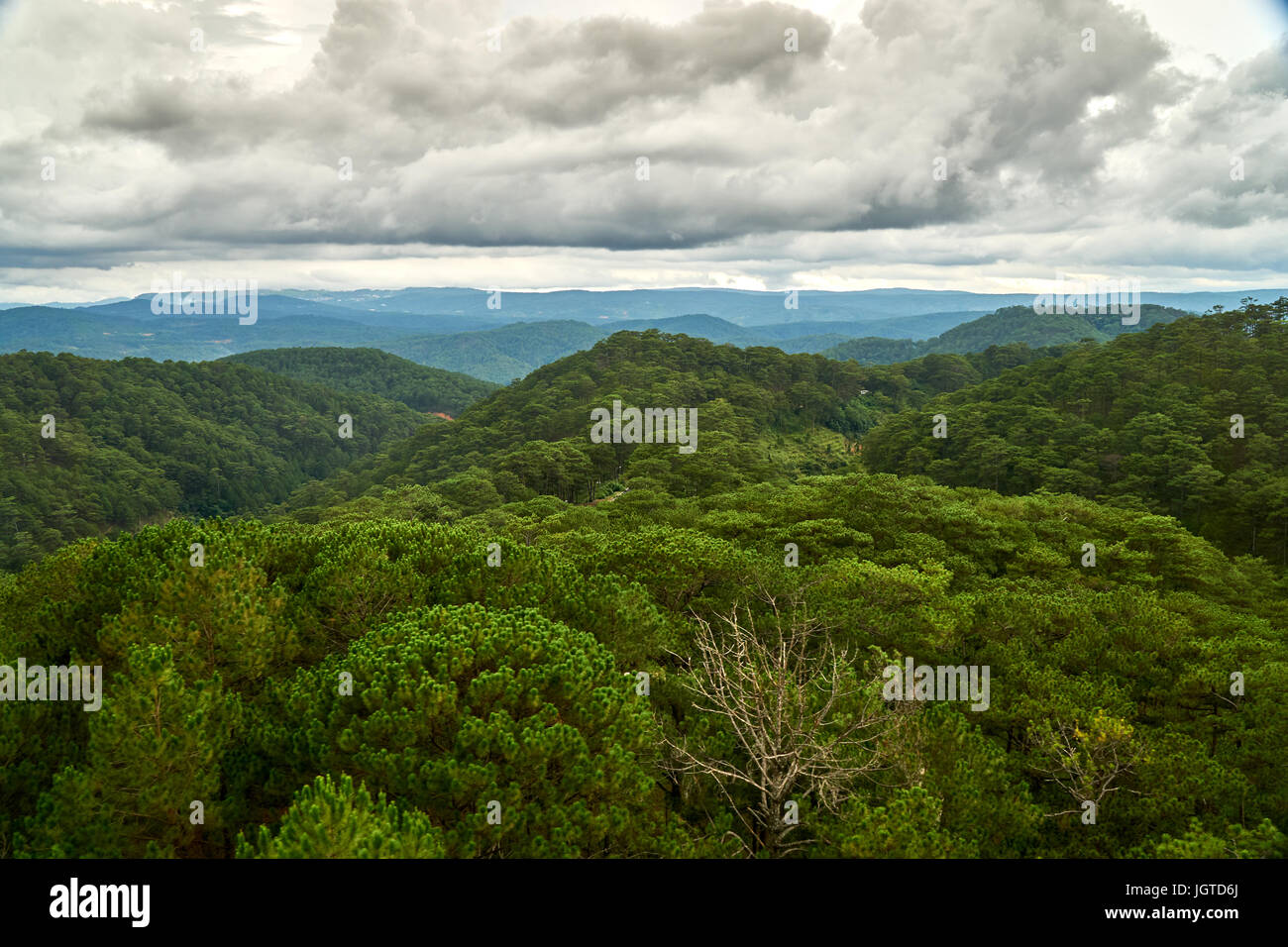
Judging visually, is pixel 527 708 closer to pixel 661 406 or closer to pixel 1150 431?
pixel 1150 431

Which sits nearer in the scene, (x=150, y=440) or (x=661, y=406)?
(x=661, y=406)

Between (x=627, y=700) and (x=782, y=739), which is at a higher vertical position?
(x=627, y=700)

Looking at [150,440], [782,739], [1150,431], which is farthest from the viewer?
[150,440]

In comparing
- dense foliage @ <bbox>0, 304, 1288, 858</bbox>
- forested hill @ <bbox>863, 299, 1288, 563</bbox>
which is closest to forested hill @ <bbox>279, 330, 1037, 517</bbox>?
forested hill @ <bbox>863, 299, 1288, 563</bbox>

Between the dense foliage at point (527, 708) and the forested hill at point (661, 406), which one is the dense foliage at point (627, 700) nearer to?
the dense foliage at point (527, 708)

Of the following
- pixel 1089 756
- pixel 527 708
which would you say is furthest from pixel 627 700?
pixel 1089 756

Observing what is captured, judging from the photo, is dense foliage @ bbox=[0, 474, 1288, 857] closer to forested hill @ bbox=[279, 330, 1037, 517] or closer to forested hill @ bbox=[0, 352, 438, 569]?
forested hill @ bbox=[279, 330, 1037, 517]

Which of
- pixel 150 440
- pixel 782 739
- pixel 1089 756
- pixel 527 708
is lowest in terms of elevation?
pixel 1089 756
